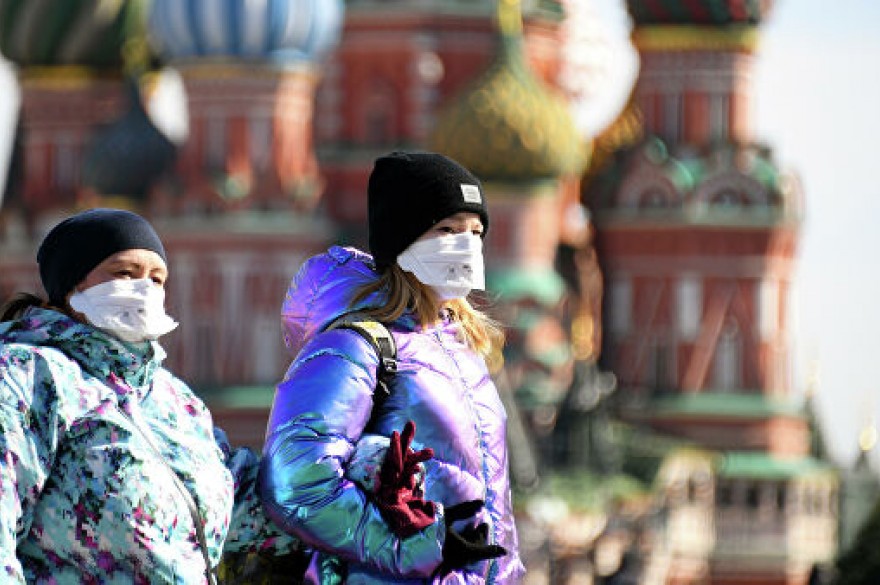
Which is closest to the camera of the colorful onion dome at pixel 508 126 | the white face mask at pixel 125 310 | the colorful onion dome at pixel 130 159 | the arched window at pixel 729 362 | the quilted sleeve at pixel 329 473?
the white face mask at pixel 125 310

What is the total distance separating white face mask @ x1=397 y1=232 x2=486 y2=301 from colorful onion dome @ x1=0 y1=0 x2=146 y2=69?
41.0 meters

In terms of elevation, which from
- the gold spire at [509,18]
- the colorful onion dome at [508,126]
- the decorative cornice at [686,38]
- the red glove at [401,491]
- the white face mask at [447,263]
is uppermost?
the white face mask at [447,263]

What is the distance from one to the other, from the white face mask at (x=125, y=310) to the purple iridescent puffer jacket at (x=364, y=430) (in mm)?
309

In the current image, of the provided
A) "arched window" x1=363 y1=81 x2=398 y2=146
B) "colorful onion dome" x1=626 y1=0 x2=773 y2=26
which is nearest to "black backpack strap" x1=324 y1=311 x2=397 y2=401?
"colorful onion dome" x1=626 y1=0 x2=773 y2=26

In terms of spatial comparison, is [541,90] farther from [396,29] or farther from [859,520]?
[859,520]

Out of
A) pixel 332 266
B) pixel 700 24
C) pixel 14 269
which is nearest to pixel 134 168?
pixel 14 269

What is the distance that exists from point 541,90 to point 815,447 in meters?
5.85

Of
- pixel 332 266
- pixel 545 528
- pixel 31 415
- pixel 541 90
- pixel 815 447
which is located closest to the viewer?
pixel 31 415

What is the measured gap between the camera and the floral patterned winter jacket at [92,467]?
8344mm

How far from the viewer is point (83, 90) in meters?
50.7

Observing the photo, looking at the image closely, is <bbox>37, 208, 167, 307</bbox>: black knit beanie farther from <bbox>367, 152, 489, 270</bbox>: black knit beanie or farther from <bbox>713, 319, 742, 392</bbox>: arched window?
<bbox>713, 319, 742, 392</bbox>: arched window

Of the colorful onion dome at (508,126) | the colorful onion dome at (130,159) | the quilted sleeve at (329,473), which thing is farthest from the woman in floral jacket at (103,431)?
the colorful onion dome at (130,159)

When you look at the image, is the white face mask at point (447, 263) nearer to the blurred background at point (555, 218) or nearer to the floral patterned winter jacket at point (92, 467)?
the floral patterned winter jacket at point (92, 467)

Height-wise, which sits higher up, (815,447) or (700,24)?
(700,24)
